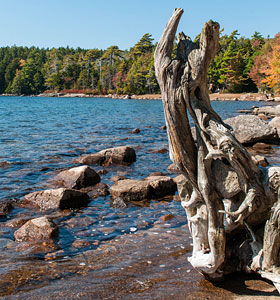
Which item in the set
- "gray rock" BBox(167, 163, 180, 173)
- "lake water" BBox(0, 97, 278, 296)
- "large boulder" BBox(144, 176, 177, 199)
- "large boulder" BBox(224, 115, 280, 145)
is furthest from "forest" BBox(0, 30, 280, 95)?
"large boulder" BBox(144, 176, 177, 199)

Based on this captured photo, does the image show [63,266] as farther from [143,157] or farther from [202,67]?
[143,157]

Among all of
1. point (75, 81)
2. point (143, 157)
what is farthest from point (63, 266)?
point (75, 81)

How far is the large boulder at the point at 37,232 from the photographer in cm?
623

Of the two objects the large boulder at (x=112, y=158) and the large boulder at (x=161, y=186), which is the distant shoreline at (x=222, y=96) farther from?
the large boulder at (x=161, y=186)

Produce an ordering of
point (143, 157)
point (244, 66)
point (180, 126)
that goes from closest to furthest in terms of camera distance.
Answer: point (180, 126) → point (143, 157) → point (244, 66)

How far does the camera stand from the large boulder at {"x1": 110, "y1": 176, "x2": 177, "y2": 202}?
8641mm

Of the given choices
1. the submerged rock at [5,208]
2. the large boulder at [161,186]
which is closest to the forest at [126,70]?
the large boulder at [161,186]

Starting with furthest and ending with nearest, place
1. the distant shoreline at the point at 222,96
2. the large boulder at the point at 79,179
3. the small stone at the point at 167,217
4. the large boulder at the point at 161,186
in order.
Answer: the distant shoreline at the point at 222,96
the large boulder at the point at 79,179
the large boulder at the point at 161,186
the small stone at the point at 167,217

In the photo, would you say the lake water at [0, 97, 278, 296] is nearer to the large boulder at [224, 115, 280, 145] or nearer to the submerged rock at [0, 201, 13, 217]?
the submerged rock at [0, 201, 13, 217]

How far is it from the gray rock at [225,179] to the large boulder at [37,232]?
3.68 meters

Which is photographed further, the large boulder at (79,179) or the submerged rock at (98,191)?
the large boulder at (79,179)

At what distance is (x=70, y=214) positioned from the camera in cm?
776

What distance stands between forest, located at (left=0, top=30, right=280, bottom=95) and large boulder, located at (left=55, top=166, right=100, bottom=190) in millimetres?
44024

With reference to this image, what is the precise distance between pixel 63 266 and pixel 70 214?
8.59 feet
